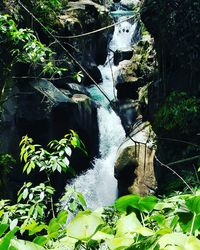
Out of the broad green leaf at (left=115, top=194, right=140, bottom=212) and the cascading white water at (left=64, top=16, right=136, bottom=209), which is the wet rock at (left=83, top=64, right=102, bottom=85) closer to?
the cascading white water at (left=64, top=16, right=136, bottom=209)

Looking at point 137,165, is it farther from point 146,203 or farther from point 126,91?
point 146,203

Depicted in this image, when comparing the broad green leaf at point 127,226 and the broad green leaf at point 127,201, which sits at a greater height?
the broad green leaf at point 127,201

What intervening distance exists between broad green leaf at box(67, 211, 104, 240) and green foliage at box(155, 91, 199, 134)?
5907mm

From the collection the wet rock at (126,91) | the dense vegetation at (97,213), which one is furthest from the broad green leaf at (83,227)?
the wet rock at (126,91)

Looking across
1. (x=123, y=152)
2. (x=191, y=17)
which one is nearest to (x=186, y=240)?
(x=191, y=17)

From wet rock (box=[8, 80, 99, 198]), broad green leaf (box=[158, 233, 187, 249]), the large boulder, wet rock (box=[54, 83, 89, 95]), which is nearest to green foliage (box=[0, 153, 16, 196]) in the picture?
wet rock (box=[8, 80, 99, 198])

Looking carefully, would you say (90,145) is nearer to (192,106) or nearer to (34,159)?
(192,106)

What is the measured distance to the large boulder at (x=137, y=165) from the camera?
24.8 feet

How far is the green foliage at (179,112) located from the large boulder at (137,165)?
675mm

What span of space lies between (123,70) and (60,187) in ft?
13.5

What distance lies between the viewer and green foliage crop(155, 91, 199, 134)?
6633 mm

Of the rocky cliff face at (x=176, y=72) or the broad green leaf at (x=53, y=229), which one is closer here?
Answer: the broad green leaf at (x=53, y=229)

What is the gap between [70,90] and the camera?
10773 millimetres

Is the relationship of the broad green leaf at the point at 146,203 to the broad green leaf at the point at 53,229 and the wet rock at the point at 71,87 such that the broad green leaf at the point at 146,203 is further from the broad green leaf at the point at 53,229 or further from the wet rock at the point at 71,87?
the wet rock at the point at 71,87
